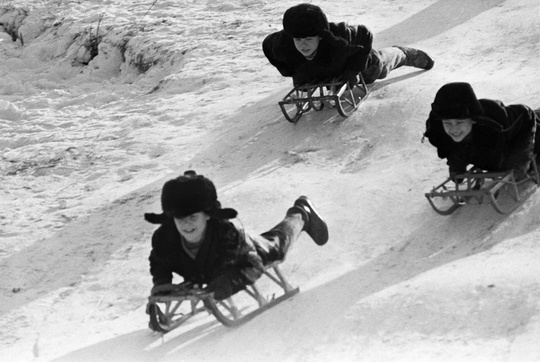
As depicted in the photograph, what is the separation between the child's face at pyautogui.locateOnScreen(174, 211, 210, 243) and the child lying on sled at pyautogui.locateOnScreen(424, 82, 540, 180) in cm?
191

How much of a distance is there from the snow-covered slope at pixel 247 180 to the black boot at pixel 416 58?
0.30ft

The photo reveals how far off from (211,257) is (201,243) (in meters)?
0.10

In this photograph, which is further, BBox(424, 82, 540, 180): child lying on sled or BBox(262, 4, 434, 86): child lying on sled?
BBox(262, 4, 434, 86): child lying on sled

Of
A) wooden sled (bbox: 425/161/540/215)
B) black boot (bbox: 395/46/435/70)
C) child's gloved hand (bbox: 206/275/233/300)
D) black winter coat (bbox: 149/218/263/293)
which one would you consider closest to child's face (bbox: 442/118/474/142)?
wooden sled (bbox: 425/161/540/215)

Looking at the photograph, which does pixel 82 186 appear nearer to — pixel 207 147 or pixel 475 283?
pixel 207 147

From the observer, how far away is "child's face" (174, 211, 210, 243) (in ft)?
22.4

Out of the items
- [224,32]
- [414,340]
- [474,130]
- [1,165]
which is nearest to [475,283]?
[414,340]

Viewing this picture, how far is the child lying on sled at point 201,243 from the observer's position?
22.3 ft

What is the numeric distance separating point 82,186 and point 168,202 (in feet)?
12.6

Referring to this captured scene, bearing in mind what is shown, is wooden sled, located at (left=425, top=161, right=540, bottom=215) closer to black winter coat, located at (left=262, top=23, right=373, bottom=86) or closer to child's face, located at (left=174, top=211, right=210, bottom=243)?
child's face, located at (left=174, top=211, right=210, bottom=243)

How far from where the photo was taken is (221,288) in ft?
22.4

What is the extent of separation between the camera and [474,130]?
7965 millimetres

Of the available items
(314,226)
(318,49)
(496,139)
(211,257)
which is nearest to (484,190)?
Answer: (496,139)

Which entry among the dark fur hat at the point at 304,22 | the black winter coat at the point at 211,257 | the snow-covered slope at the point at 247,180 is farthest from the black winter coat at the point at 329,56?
the black winter coat at the point at 211,257
